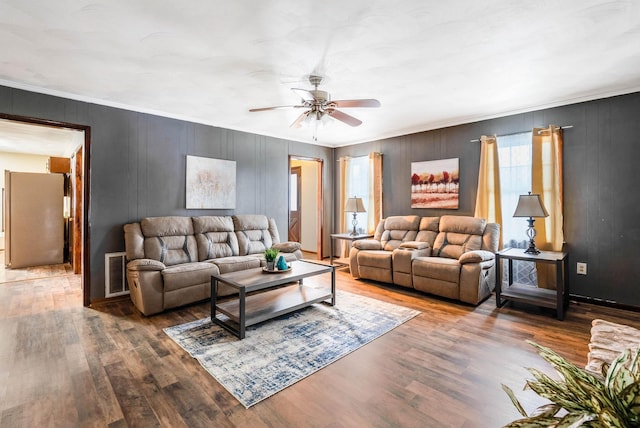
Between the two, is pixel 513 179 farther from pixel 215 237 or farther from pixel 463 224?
pixel 215 237

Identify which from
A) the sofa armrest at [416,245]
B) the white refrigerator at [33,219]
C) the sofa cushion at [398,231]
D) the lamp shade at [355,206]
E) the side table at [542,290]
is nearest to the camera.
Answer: the side table at [542,290]

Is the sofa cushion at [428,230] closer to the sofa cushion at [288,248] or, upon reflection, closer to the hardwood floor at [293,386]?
the hardwood floor at [293,386]

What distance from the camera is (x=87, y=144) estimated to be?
150 inches

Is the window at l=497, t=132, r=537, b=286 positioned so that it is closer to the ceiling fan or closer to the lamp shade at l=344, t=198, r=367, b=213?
the lamp shade at l=344, t=198, r=367, b=213

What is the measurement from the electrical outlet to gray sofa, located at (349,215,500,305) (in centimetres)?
91

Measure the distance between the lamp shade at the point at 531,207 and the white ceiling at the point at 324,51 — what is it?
4.03ft

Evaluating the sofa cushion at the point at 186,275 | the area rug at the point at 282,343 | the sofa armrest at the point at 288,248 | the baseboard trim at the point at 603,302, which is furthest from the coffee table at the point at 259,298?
the baseboard trim at the point at 603,302

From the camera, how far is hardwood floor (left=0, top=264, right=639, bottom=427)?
6.00 feet

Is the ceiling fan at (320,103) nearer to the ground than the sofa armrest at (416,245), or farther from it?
farther from it

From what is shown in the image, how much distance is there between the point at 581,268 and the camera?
3.82 m

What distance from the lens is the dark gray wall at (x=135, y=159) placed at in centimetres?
372

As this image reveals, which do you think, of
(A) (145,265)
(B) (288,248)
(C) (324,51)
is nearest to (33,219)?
(A) (145,265)

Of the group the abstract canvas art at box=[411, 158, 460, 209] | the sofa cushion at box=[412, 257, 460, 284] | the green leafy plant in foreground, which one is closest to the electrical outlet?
the sofa cushion at box=[412, 257, 460, 284]

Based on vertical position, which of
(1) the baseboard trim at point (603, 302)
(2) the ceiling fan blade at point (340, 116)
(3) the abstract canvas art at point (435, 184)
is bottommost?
(1) the baseboard trim at point (603, 302)
